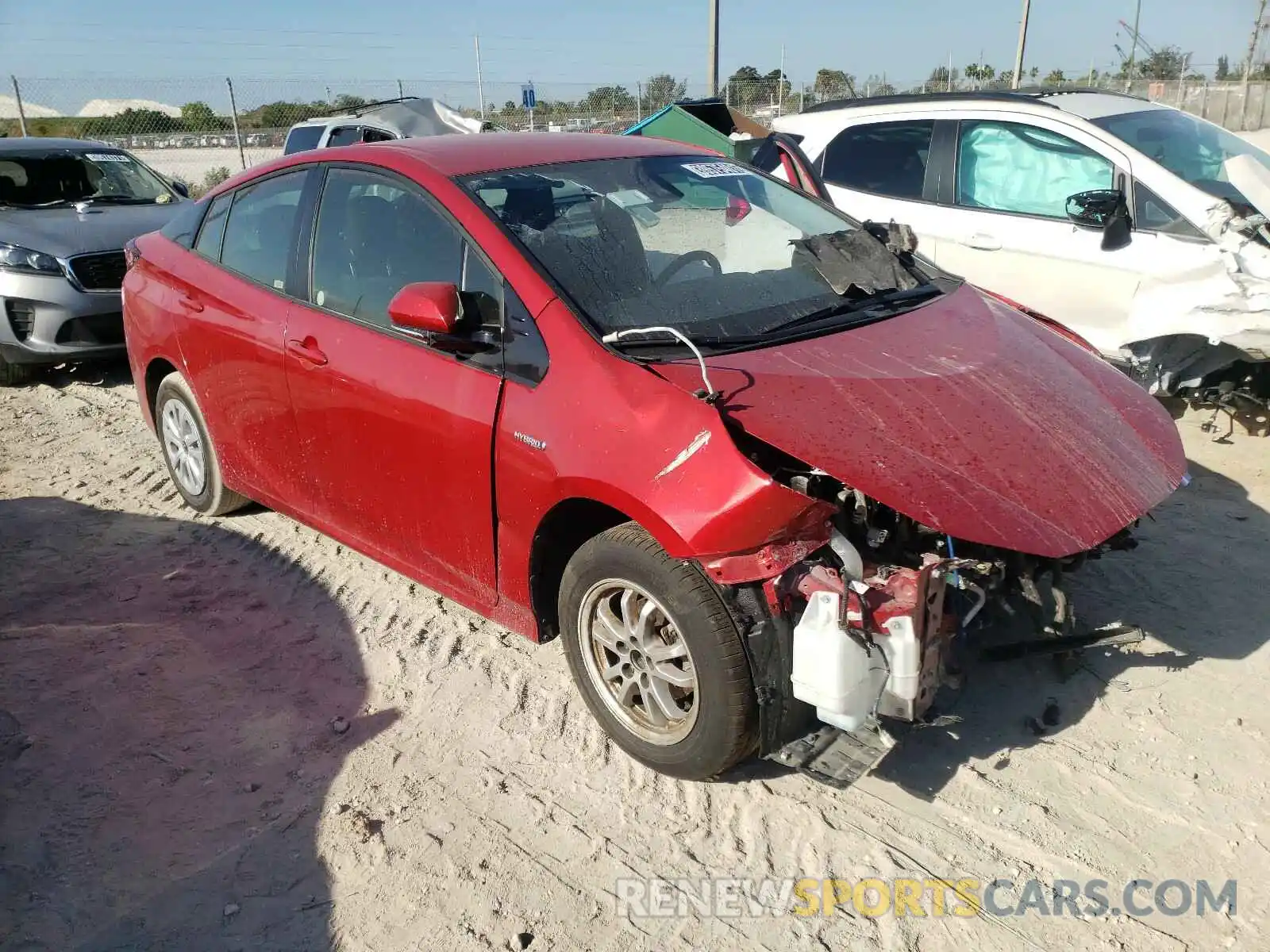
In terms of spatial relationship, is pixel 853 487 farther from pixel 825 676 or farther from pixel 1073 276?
pixel 1073 276

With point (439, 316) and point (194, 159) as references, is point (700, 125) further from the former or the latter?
point (194, 159)

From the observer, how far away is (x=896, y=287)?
374cm

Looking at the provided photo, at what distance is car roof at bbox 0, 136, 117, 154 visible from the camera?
852 cm

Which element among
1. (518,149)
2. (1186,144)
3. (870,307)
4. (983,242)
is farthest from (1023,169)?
(518,149)

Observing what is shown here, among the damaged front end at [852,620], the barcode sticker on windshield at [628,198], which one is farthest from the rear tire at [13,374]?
the damaged front end at [852,620]

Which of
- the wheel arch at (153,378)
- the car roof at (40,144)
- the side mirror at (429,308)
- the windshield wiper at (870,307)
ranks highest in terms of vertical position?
the car roof at (40,144)

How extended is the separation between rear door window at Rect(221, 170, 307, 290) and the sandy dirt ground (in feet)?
4.52

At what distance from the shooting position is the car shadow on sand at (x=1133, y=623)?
318 cm

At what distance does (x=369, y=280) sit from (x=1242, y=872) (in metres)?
3.29

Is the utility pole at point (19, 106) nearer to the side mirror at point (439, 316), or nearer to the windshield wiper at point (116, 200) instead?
the windshield wiper at point (116, 200)

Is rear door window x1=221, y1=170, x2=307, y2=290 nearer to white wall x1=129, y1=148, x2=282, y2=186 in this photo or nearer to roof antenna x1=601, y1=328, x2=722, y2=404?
roof antenna x1=601, y1=328, x2=722, y2=404

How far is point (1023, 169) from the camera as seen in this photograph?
6.27 meters

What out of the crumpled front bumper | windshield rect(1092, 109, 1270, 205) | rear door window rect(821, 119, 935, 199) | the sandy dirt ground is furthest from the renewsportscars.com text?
the crumpled front bumper

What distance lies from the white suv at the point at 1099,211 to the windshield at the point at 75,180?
245 inches
